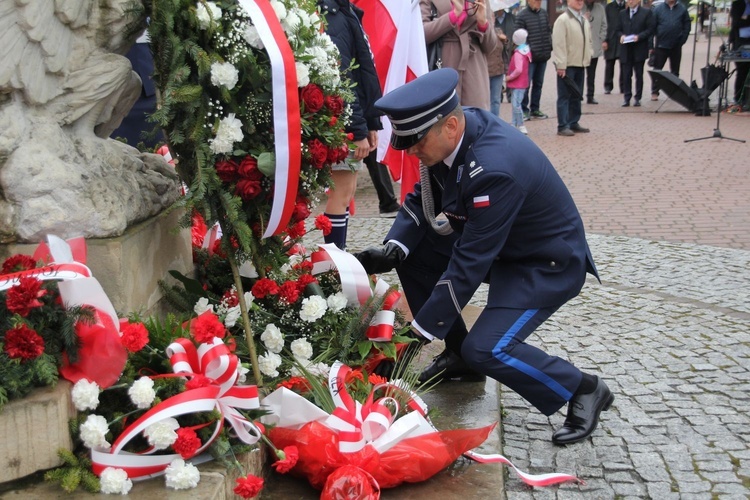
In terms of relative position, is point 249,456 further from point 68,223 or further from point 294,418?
point 68,223

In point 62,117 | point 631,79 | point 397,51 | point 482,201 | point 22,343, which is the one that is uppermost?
point 62,117

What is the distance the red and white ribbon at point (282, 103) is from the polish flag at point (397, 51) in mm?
3281

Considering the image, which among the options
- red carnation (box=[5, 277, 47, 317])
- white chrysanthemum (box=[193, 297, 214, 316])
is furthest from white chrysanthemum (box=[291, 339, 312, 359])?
red carnation (box=[5, 277, 47, 317])

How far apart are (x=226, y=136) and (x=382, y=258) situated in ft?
3.69

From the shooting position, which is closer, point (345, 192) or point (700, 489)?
point (700, 489)

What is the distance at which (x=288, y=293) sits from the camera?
361 centimetres

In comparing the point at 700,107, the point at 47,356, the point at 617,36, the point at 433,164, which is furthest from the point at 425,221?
the point at 617,36

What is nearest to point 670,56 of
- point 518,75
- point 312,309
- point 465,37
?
point 518,75

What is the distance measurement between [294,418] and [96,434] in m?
0.73

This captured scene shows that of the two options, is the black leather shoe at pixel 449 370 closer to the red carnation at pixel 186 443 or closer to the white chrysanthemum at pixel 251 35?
the red carnation at pixel 186 443

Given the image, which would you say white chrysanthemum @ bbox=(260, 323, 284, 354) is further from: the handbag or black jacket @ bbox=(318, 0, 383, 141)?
the handbag

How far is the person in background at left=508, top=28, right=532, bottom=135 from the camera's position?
11.8 m

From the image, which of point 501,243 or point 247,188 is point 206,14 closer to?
point 247,188

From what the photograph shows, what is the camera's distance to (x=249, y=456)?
2.81 m
